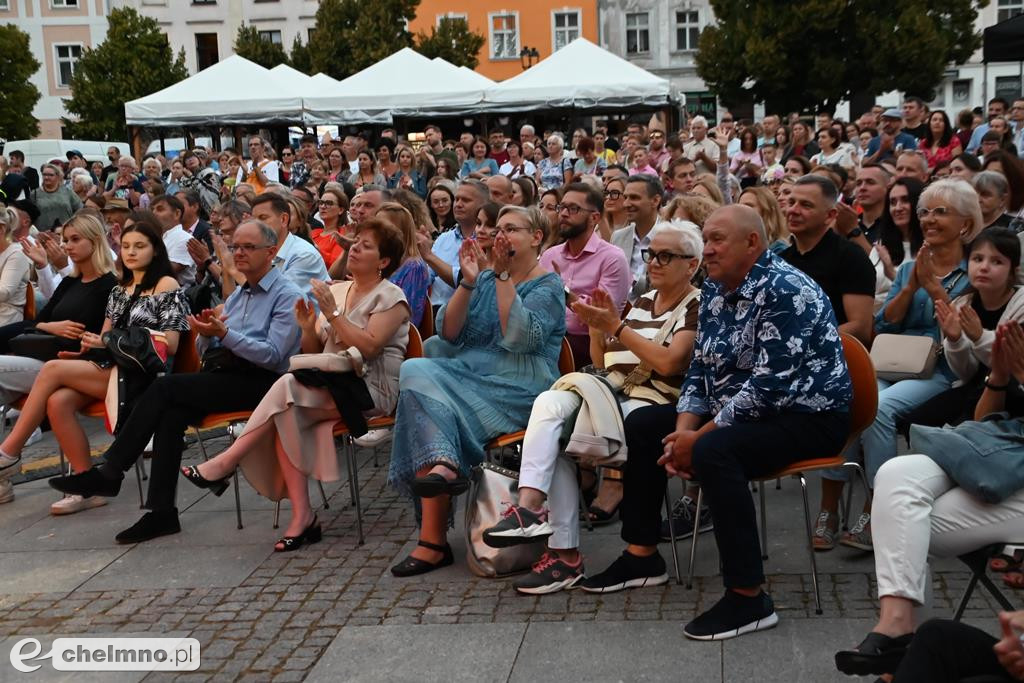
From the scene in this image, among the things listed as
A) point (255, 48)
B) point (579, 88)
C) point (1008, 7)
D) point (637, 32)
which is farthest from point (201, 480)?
point (1008, 7)

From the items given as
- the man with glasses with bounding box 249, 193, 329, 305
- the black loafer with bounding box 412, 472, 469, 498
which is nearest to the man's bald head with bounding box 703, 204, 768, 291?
the black loafer with bounding box 412, 472, 469, 498

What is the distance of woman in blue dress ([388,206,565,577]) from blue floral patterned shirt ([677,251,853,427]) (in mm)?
1170

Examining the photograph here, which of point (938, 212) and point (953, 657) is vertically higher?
point (938, 212)

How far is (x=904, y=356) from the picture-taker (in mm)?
5242

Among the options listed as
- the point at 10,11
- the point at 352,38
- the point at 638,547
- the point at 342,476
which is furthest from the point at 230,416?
the point at 10,11

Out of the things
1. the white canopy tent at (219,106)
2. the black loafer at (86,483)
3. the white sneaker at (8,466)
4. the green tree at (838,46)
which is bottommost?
the white sneaker at (8,466)

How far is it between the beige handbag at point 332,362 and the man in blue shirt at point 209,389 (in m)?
0.46

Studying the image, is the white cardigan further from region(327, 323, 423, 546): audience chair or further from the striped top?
region(327, 323, 423, 546): audience chair

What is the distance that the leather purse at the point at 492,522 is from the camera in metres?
5.07

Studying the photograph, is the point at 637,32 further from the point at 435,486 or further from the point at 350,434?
the point at 435,486

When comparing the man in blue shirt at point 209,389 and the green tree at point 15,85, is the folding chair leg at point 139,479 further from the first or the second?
the green tree at point 15,85

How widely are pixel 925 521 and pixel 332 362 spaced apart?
2.94 meters

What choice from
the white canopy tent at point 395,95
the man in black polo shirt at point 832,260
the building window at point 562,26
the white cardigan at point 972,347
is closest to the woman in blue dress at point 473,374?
the man in black polo shirt at point 832,260

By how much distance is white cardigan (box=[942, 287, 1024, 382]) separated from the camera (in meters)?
4.64
